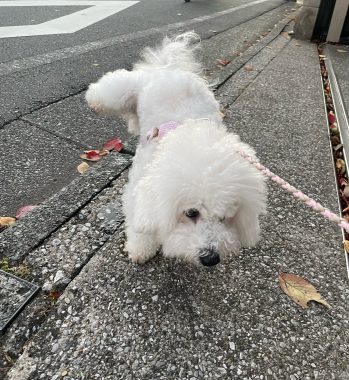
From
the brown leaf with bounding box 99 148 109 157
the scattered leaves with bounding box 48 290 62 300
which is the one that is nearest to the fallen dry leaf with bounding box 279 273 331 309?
the scattered leaves with bounding box 48 290 62 300

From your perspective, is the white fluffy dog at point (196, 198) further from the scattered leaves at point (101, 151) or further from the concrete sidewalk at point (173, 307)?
the scattered leaves at point (101, 151)

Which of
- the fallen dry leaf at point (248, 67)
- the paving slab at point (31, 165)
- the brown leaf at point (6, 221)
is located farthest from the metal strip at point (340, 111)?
the brown leaf at point (6, 221)

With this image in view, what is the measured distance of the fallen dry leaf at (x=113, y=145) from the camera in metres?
3.21

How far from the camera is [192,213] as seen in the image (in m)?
1.65

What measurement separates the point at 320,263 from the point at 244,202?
84 centimetres

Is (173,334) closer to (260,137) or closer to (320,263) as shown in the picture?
(320,263)

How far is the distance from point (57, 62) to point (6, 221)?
121 inches

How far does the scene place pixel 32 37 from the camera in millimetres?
5801

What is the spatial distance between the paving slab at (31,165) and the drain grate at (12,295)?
2.24 feet

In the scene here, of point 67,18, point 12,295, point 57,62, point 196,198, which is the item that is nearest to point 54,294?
point 12,295

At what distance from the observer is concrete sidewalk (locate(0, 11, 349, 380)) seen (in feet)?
5.45

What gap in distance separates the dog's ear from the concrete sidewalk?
1.71 ft

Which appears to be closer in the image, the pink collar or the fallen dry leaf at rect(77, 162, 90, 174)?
the pink collar

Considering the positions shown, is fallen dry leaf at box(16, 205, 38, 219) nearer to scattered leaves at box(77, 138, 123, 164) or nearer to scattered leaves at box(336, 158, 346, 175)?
scattered leaves at box(77, 138, 123, 164)
